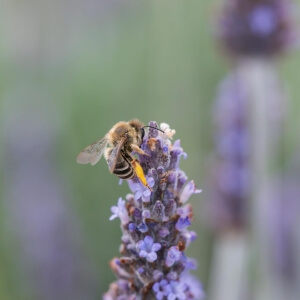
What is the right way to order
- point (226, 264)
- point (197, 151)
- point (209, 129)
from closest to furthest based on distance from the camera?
1. point (226, 264)
2. point (197, 151)
3. point (209, 129)

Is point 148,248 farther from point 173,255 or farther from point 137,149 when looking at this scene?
point 137,149

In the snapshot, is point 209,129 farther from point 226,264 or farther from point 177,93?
point 226,264

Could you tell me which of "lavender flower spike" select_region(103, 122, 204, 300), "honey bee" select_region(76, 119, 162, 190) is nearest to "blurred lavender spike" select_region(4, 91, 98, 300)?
"honey bee" select_region(76, 119, 162, 190)

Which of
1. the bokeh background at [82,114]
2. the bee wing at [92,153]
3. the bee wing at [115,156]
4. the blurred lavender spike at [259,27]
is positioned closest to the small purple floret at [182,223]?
the bee wing at [115,156]

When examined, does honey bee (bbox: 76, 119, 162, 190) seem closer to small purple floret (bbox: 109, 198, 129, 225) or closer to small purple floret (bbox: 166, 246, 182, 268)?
small purple floret (bbox: 109, 198, 129, 225)

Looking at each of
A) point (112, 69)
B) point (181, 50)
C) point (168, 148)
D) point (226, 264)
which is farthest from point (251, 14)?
point (112, 69)
